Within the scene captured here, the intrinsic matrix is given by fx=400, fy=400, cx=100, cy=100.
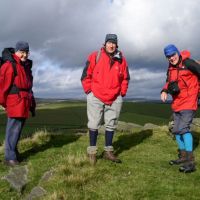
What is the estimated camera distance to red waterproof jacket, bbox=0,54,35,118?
10125 millimetres

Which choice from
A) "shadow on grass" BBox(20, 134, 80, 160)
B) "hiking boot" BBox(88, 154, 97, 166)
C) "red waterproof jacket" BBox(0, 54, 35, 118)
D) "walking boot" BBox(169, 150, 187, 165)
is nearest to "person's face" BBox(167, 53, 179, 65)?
"walking boot" BBox(169, 150, 187, 165)

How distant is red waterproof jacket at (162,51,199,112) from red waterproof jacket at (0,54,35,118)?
3850 millimetres

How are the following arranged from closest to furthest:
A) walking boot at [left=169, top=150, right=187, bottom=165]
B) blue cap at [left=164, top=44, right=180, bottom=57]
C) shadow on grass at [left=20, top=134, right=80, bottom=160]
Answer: blue cap at [left=164, top=44, right=180, bottom=57], walking boot at [left=169, top=150, right=187, bottom=165], shadow on grass at [left=20, top=134, right=80, bottom=160]

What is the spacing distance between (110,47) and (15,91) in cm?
271

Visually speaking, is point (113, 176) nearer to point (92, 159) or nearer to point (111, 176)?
point (111, 176)

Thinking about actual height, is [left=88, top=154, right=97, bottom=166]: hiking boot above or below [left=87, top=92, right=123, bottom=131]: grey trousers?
below

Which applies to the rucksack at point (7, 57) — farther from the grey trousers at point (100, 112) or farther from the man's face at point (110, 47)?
the man's face at point (110, 47)

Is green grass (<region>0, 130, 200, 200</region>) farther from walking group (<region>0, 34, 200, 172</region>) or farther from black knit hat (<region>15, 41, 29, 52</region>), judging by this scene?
black knit hat (<region>15, 41, 29, 52</region>)

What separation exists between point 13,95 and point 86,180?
325 centimetres

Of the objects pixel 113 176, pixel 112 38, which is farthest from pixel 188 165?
pixel 112 38

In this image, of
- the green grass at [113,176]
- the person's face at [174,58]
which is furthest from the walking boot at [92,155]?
the person's face at [174,58]

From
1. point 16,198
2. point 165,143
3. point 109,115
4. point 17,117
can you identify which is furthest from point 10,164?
point 165,143

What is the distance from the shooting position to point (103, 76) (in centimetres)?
998

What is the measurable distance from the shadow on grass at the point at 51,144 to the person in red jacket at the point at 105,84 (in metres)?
2.75
